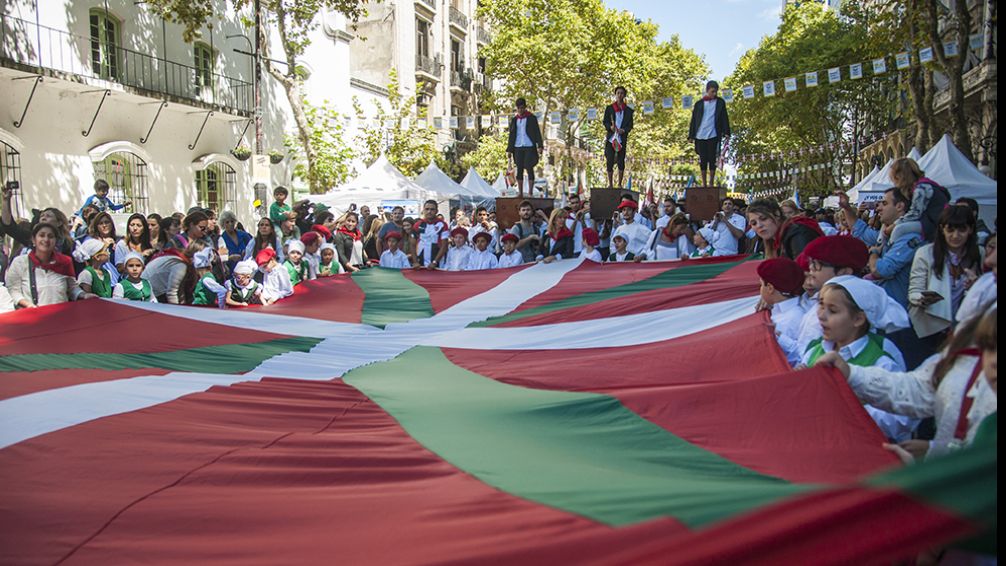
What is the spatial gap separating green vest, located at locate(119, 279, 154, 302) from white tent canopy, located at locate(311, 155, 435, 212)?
1164 centimetres

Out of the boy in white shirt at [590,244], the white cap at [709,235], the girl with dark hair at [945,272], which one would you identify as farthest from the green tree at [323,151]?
the girl with dark hair at [945,272]

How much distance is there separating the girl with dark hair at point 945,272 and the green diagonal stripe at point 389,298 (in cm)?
375

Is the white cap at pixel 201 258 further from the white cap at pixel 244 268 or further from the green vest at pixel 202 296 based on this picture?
the white cap at pixel 244 268

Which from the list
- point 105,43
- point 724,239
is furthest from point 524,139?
point 105,43

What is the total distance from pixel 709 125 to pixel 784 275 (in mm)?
8325

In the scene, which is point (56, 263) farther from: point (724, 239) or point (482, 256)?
point (724, 239)

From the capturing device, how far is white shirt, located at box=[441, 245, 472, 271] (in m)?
9.69

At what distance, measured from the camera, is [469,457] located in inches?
107

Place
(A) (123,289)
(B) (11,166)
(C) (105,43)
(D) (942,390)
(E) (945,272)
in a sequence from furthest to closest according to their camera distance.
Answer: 1. (C) (105,43)
2. (B) (11,166)
3. (A) (123,289)
4. (E) (945,272)
5. (D) (942,390)

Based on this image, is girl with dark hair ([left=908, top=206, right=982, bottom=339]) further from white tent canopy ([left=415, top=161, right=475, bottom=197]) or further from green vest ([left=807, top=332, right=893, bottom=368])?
white tent canopy ([left=415, top=161, right=475, bottom=197])

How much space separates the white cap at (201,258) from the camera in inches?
291

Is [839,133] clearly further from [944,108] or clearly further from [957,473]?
[957,473]

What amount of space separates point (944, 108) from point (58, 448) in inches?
1071

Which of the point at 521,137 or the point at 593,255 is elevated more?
the point at 521,137
